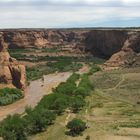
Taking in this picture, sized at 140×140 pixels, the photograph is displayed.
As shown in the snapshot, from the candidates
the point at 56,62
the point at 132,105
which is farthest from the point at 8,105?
the point at 56,62

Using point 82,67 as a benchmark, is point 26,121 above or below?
above

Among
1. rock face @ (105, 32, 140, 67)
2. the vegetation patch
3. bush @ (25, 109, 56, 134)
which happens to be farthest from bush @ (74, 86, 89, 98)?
rock face @ (105, 32, 140, 67)

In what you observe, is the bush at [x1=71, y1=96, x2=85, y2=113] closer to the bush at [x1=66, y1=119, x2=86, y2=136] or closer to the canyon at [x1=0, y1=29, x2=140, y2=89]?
the bush at [x1=66, y1=119, x2=86, y2=136]

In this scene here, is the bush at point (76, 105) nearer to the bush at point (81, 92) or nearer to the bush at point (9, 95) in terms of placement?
the bush at point (81, 92)

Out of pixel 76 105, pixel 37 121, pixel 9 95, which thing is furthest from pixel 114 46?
pixel 37 121

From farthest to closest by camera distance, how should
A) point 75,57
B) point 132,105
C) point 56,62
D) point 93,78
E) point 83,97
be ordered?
point 75,57 → point 56,62 → point 93,78 → point 83,97 → point 132,105

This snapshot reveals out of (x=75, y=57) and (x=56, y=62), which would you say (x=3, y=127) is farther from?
(x=75, y=57)
